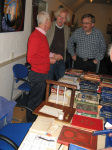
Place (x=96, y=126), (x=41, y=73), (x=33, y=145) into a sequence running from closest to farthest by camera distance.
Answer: (x=33, y=145)
(x=96, y=126)
(x=41, y=73)

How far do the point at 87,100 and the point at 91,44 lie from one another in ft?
5.02

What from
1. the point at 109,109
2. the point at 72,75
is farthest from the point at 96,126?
the point at 72,75

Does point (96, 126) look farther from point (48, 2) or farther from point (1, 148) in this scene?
point (48, 2)

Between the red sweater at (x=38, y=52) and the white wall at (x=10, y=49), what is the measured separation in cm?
57

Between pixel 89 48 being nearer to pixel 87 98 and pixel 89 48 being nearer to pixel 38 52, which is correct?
pixel 38 52

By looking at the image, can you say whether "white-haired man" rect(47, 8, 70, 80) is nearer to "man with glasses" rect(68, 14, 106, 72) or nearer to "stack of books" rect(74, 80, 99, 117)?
"man with glasses" rect(68, 14, 106, 72)

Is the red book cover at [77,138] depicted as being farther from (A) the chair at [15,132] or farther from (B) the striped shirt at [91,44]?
(B) the striped shirt at [91,44]

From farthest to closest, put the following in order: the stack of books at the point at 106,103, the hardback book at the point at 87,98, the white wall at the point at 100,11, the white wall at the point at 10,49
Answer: the white wall at the point at 100,11 → the white wall at the point at 10,49 → the hardback book at the point at 87,98 → the stack of books at the point at 106,103

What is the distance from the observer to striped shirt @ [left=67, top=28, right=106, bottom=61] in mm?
3174

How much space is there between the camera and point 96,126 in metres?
1.51

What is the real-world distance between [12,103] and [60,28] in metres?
1.88

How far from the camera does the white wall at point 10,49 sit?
2844 millimetres

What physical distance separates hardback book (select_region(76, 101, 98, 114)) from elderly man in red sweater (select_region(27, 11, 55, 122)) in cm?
96

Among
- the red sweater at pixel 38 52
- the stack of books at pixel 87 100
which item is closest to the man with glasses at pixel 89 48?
the red sweater at pixel 38 52
